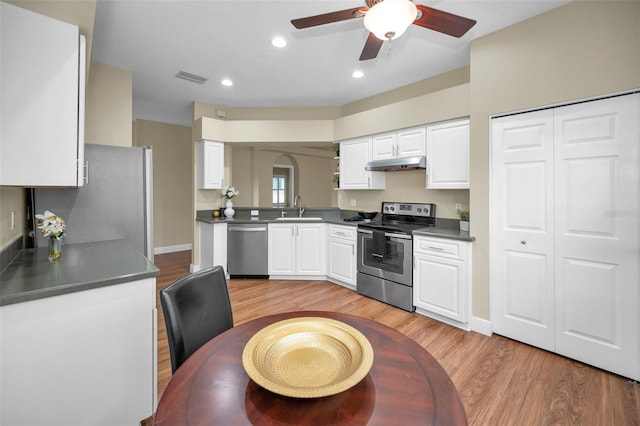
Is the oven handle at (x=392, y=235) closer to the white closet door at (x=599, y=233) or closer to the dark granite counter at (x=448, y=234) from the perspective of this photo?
the dark granite counter at (x=448, y=234)

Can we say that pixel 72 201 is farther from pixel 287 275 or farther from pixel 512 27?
pixel 512 27

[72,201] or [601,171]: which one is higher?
[601,171]

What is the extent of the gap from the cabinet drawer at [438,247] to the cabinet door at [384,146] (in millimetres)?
1180

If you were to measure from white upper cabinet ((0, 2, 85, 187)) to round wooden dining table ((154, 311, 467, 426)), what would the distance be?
4.15 feet

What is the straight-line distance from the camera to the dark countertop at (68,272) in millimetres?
1262

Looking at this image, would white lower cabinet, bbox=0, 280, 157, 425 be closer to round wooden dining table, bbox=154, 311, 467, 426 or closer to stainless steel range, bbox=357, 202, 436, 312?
round wooden dining table, bbox=154, 311, 467, 426

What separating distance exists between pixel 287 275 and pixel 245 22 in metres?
3.12

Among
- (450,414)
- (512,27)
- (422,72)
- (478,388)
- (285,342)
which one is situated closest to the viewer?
(450,414)

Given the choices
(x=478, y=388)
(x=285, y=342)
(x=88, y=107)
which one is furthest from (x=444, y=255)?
(x=88, y=107)

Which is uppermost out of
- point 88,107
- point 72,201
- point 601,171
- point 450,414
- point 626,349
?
point 88,107

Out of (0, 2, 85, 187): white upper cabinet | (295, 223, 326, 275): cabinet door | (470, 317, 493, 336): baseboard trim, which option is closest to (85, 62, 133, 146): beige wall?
(0, 2, 85, 187): white upper cabinet

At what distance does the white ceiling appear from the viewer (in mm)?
2367

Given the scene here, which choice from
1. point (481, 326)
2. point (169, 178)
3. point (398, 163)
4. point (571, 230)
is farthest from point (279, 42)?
point (169, 178)

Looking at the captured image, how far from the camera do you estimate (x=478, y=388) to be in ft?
6.47
